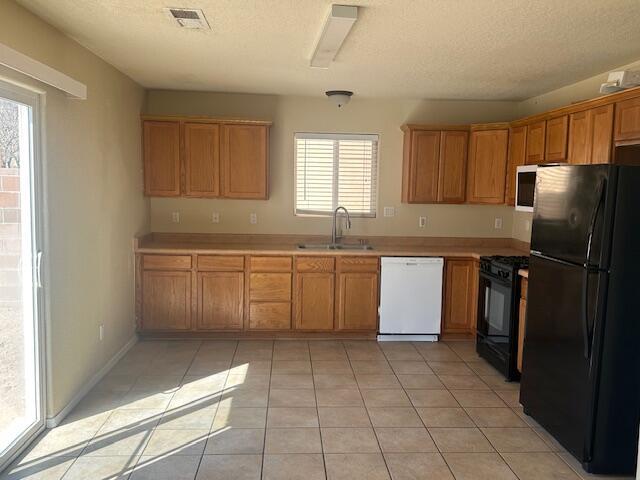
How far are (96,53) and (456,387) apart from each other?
3.68 meters

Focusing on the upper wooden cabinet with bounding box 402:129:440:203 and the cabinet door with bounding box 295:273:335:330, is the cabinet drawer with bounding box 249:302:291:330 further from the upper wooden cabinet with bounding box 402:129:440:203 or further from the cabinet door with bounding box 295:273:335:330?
the upper wooden cabinet with bounding box 402:129:440:203

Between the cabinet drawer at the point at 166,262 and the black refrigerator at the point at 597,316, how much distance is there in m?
3.25

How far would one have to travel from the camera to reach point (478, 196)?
17.2ft

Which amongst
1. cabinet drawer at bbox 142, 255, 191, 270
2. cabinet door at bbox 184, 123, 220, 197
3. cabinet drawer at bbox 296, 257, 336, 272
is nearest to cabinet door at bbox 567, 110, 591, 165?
cabinet drawer at bbox 296, 257, 336, 272

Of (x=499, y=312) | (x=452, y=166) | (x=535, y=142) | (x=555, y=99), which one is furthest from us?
(x=452, y=166)

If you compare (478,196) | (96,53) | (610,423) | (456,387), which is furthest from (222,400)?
(478,196)

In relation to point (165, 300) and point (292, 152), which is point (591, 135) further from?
point (165, 300)

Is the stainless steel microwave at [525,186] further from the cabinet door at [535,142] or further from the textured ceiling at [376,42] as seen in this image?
the textured ceiling at [376,42]

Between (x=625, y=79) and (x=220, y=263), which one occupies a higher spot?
(x=625, y=79)

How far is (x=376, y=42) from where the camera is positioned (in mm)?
3334

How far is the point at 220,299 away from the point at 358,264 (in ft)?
4.53

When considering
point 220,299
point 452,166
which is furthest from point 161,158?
point 452,166

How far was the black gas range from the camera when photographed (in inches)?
161

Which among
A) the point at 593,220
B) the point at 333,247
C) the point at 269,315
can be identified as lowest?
the point at 269,315
